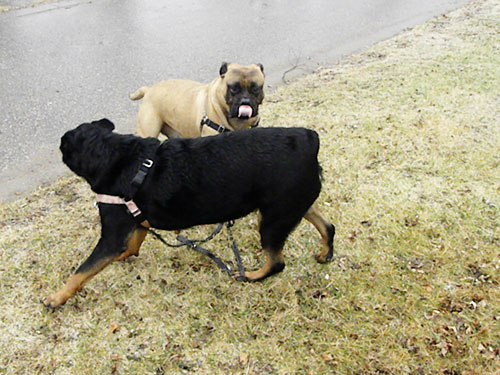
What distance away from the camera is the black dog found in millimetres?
2850

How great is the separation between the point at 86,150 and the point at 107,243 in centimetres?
68

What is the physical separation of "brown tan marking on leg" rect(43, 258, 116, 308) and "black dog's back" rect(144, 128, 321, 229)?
0.54 meters

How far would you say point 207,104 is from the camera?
4246 mm

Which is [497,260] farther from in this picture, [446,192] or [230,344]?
[230,344]

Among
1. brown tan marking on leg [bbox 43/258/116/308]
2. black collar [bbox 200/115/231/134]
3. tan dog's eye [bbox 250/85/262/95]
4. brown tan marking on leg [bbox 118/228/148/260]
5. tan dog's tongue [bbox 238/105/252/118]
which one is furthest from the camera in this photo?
tan dog's eye [bbox 250/85/262/95]

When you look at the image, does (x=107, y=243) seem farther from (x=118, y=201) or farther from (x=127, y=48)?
(x=127, y=48)

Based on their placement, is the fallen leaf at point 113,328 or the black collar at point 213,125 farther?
the black collar at point 213,125

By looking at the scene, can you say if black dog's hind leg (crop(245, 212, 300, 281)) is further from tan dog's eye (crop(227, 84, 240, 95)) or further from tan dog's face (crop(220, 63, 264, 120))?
tan dog's eye (crop(227, 84, 240, 95))

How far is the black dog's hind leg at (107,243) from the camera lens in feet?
9.75

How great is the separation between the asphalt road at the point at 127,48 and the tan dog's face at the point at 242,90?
6.45ft

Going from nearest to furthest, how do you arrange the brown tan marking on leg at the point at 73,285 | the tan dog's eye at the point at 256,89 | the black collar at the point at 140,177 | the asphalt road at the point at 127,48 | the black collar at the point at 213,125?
1. the black collar at the point at 140,177
2. the brown tan marking on leg at the point at 73,285
3. the black collar at the point at 213,125
4. the tan dog's eye at the point at 256,89
5. the asphalt road at the point at 127,48

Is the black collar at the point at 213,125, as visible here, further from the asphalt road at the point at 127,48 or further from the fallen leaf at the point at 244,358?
the fallen leaf at the point at 244,358

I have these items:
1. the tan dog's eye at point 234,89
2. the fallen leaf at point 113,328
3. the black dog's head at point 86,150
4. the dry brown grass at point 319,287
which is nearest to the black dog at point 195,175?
the black dog's head at point 86,150

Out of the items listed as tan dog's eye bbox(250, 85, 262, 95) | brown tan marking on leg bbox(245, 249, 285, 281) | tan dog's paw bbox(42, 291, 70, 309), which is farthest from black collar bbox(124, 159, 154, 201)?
tan dog's eye bbox(250, 85, 262, 95)
